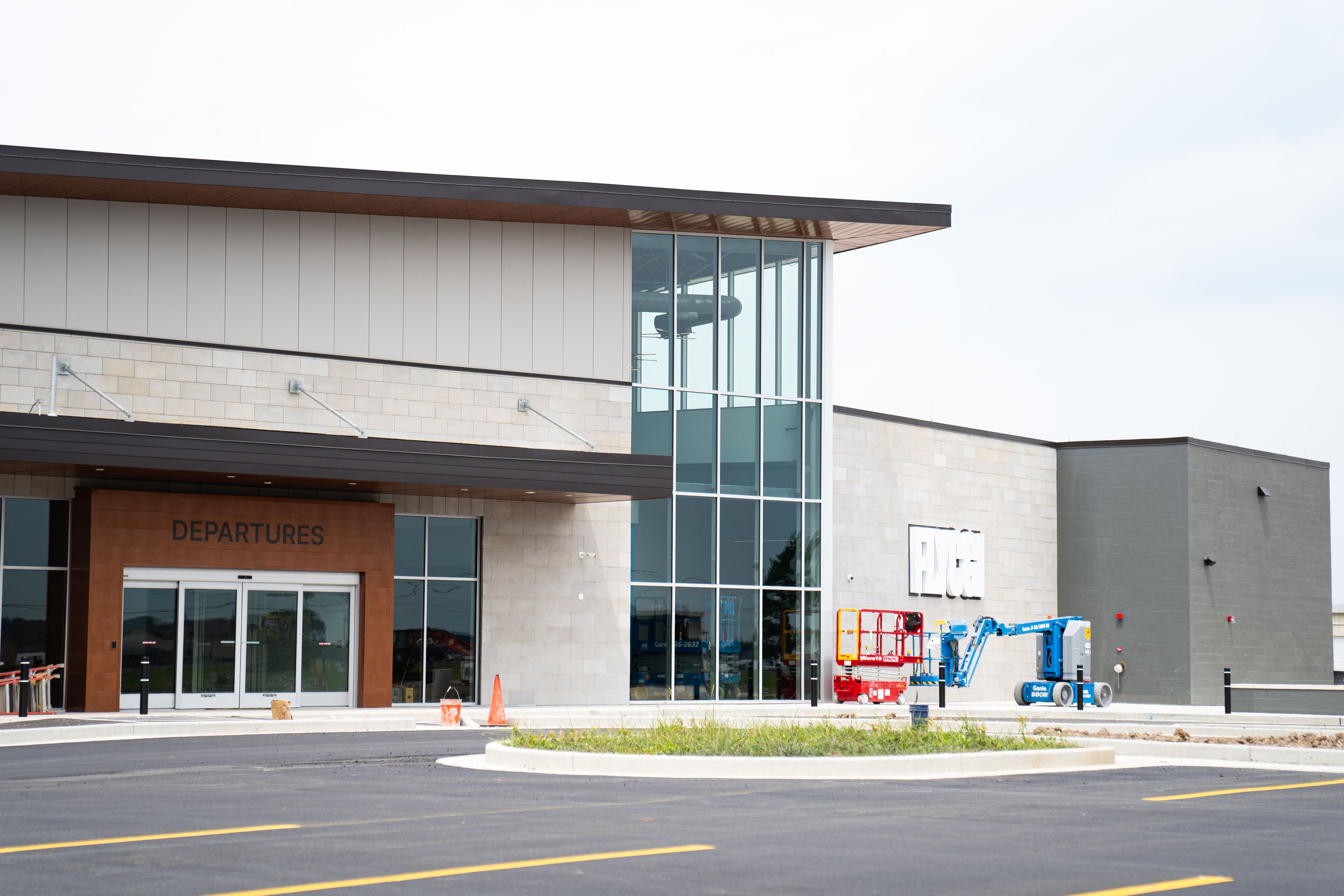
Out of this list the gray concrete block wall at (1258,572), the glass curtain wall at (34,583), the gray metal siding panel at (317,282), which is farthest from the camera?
the gray concrete block wall at (1258,572)

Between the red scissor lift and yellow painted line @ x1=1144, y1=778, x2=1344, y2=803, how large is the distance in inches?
632

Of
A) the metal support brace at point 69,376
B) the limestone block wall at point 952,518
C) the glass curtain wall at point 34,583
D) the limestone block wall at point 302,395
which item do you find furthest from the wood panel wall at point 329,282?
the limestone block wall at point 952,518

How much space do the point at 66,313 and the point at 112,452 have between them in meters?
3.58

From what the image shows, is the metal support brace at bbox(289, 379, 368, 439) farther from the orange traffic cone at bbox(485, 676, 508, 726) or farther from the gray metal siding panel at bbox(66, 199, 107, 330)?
the orange traffic cone at bbox(485, 676, 508, 726)

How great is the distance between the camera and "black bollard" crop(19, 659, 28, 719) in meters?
22.0

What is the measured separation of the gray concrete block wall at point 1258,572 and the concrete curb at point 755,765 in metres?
23.9

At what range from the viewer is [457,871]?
8.27 m

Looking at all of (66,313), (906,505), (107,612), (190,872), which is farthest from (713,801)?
(906,505)

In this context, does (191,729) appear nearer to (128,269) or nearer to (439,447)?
(439,447)

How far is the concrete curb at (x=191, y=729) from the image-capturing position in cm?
1892

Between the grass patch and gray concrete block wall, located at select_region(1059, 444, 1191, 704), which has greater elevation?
gray concrete block wall, located at select_region(1059, 444, 1191, 704)

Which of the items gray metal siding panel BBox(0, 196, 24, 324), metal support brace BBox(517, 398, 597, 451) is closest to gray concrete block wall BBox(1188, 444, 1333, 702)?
metal support brace BBox(517, 398, 597, 451)

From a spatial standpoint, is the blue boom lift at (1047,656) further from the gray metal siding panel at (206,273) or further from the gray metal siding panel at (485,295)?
the gray metal siding panel at (206,273)

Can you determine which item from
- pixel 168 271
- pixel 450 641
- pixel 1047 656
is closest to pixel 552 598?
pixel 450 641
